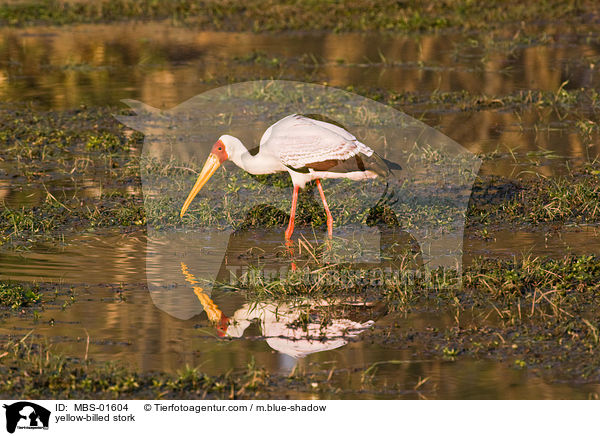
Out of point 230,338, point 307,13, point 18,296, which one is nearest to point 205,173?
point 18,296

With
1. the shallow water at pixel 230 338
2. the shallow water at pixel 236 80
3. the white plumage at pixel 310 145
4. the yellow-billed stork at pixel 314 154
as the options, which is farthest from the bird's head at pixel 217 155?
the shallow water at pixel 230 338

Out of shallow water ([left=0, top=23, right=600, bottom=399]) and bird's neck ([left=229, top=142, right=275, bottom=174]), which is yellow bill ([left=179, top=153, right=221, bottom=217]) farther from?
shallow water ([left=0, top=23, right=600, bottom=399])

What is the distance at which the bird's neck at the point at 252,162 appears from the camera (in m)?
7.32

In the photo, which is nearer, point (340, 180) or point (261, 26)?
point (340, 180)

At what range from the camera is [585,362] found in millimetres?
4969

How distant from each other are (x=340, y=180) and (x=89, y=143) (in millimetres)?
2632

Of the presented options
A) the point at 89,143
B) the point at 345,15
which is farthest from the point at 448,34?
the point at 89,143

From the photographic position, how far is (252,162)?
7348 mm

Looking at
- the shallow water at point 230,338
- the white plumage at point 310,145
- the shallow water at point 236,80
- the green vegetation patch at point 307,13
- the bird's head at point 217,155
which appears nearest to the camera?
the shallow water at point 230,338

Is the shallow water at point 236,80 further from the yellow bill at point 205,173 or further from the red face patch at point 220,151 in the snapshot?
the red face patch at point 220,151

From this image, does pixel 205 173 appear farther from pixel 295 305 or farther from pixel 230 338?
pixel 230 338

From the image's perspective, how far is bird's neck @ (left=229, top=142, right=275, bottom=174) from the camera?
7.32m

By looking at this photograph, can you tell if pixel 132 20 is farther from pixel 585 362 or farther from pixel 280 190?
pixel 585 362

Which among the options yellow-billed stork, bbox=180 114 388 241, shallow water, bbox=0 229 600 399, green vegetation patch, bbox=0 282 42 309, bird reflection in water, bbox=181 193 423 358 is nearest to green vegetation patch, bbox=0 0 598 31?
yellow-billed stork, bbox=180 114 388 241
